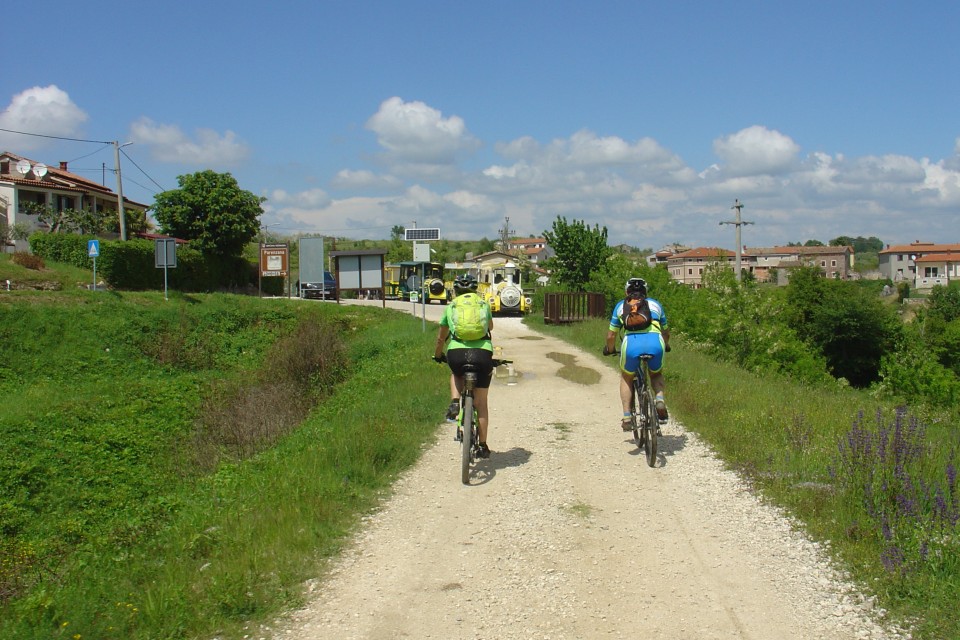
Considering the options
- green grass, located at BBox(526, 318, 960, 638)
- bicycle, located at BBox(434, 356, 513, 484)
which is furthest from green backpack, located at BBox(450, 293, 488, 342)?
green grass, located at BBox(526, 318, 960, 638)

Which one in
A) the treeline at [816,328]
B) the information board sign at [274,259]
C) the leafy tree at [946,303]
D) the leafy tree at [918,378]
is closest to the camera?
the treeline at [816,328]

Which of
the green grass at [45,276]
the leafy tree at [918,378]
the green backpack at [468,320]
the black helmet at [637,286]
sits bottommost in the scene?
the leafy tree at [918,378]

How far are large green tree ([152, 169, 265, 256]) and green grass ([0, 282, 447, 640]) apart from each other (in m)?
17.9

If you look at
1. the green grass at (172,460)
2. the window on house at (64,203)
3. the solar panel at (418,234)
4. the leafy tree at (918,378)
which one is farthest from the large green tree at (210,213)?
the leafy tree at (918,378)

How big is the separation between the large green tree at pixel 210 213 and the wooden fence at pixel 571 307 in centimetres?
2539

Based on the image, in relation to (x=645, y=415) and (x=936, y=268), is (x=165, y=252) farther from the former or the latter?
(x=936, y=268)

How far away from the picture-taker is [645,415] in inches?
321

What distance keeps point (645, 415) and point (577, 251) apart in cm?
3523

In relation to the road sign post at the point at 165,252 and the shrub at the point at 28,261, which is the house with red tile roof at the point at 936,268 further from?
the shrub at the point at 28,261

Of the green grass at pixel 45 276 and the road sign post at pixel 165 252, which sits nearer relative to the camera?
the road sign post at pixel 165 252

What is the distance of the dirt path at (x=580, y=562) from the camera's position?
4.39m

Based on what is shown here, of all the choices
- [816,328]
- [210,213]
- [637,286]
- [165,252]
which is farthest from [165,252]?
[816,328]

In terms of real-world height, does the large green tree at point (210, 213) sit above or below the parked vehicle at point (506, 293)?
above

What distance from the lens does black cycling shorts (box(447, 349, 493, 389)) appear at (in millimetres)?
7539
